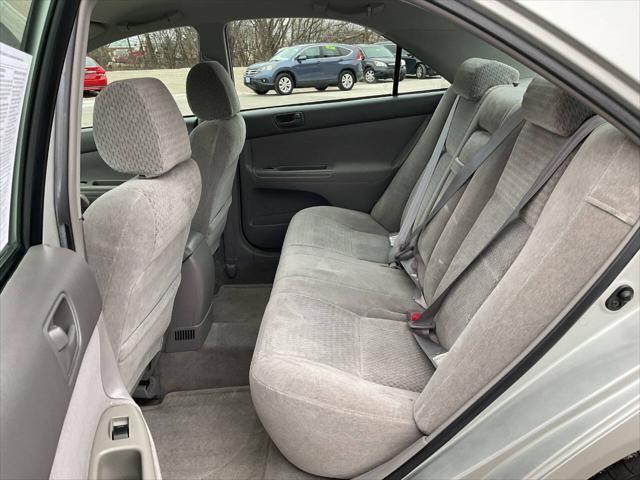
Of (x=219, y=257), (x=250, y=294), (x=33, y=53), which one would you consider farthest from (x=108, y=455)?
(x=219, y=257)

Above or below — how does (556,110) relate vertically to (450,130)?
above

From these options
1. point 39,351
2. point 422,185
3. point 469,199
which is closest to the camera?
point 39,351

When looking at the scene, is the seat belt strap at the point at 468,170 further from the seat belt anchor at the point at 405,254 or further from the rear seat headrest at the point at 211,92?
the rear seat headrest at the point at 211,92

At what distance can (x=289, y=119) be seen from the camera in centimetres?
287

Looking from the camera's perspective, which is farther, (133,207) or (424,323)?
(424,323)

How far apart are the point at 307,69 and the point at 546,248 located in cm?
202

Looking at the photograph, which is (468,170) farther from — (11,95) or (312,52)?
(11,95)

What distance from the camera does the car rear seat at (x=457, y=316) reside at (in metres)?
0.97

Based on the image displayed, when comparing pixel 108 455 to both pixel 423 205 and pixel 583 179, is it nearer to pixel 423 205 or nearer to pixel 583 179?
pixel 583 179

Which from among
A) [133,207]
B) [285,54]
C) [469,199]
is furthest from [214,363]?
[285,54]

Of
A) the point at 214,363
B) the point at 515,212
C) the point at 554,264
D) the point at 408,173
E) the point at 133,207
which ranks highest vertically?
the point at 554,264

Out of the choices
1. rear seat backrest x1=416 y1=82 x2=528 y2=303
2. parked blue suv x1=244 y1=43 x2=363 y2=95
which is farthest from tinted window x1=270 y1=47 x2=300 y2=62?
rear seat backrest x1=416 y1=82 x2=528 y2=303

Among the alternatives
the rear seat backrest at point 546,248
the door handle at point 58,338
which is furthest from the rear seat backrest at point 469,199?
the door handle at point 58,338

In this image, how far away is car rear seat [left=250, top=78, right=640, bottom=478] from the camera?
975 millimetres
